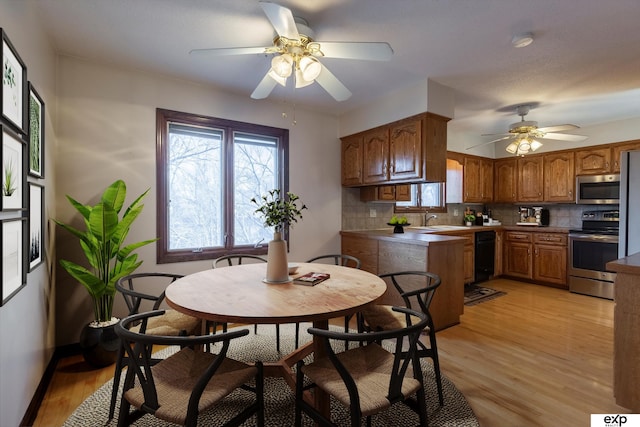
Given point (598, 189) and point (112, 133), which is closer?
point (112, 133)

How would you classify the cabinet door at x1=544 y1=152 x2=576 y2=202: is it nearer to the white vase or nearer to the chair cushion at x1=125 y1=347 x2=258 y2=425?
the white vase

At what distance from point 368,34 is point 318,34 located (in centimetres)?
36

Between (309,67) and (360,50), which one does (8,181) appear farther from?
(360,50)

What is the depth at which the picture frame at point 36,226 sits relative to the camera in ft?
5.87

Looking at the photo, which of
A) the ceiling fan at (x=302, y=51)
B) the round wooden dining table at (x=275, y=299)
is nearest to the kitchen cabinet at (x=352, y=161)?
the ceiling fan at (x=302, y=51)

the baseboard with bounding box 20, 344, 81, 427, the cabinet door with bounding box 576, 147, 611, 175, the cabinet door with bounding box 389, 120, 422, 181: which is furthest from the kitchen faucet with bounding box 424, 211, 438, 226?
the baseboard with bounding box 20, 344, 81, 427

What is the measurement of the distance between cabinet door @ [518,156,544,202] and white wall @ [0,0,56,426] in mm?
6254

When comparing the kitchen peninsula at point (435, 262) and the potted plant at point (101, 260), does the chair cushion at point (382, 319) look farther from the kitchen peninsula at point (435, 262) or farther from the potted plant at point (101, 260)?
the potted plant at point (101, 260)

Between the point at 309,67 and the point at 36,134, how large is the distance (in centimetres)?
175

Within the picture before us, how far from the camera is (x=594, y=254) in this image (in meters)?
4.29

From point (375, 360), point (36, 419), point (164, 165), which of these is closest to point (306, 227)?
point (164, 165)

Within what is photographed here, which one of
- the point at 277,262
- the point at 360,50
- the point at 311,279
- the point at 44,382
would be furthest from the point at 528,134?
the point at 44,382

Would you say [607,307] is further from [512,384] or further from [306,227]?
[306,227]

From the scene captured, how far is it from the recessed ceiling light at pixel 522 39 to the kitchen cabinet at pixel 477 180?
324cm
